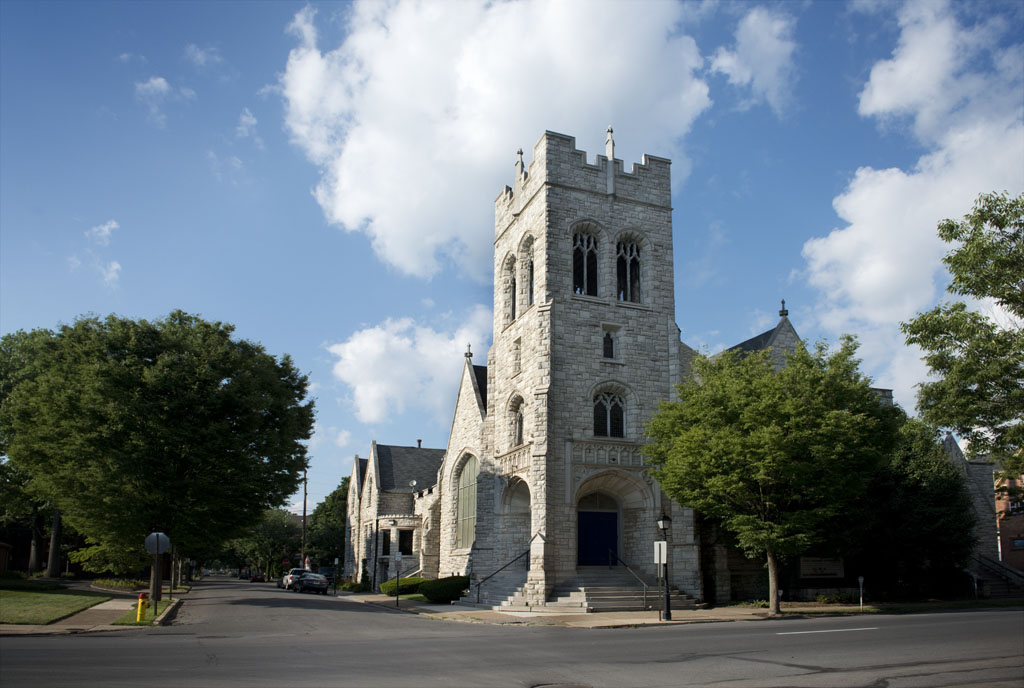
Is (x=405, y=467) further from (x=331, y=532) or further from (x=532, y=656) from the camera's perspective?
(x=532, y=656)

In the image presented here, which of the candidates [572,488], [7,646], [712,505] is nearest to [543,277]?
[572,488]

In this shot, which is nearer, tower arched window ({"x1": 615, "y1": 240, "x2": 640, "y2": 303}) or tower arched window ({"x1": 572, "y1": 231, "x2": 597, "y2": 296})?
tower arched window ({"x1": 572, "y1": 231, "x2": 597, "y2": 296})

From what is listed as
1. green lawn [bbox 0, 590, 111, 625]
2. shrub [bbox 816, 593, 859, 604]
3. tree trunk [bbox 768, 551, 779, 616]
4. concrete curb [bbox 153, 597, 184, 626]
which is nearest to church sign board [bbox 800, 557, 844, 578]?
shrub [bbox 816, 593, 859, 604]

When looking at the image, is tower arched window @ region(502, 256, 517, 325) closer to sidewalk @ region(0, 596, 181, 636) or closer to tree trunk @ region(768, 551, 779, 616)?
tree trunk @ region(768, 551, 779, 616)

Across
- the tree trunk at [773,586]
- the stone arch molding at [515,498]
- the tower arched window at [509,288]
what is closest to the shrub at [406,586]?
the stone arch molding at [515,498]

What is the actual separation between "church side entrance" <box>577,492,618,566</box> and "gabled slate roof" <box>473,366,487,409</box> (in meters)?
10.2

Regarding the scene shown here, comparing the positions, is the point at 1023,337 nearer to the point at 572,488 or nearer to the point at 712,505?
the point at 712,505

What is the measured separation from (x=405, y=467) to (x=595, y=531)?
88.5 ft

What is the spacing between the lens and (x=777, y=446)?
23.5 metres

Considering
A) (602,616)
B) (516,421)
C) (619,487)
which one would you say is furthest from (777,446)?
(516,421)

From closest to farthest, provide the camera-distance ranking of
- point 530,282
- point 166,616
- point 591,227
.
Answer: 1. point 166,616
2. point 591,227
3. point 530,282

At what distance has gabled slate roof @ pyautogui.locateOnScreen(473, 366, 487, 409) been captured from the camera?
1561 inches

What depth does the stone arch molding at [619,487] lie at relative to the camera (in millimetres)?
29122

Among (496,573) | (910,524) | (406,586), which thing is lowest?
(406,586)
